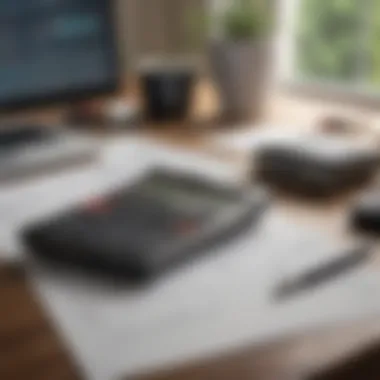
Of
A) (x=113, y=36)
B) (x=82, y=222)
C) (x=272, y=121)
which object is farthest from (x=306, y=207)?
(x=113, y=36)

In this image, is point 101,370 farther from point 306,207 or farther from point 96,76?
point 96,76

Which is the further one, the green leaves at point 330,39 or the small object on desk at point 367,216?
the green leaves at point 330,39

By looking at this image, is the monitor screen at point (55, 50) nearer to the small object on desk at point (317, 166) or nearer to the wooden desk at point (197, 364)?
the small object on desk at point (317, 166)

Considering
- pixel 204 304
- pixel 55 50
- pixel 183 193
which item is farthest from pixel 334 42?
pixel 204 304

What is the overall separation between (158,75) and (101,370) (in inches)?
34.4

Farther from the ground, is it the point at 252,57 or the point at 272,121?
the point at 252,57

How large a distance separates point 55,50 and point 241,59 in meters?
0.34

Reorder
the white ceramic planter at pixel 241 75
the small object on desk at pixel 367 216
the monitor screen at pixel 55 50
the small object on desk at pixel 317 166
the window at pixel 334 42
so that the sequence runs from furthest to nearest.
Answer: the window at pixel 334 42
the white ceramic planter at pixel 241 75
the monitor screen at pixel 55 50
the small object on desk at pixel 317 166
the small object on desk at pixel 367 216

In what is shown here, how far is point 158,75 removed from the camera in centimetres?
150

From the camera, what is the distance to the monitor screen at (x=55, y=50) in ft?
4.40

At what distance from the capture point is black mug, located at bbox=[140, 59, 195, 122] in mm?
1505

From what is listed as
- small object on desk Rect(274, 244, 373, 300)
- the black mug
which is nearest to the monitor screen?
the black mug

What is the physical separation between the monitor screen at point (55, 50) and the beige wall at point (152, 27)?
0.51 metres

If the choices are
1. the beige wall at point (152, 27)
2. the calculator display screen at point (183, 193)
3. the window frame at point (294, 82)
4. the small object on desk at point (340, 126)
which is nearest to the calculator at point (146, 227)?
the calculator display screen at point (183, 193)
